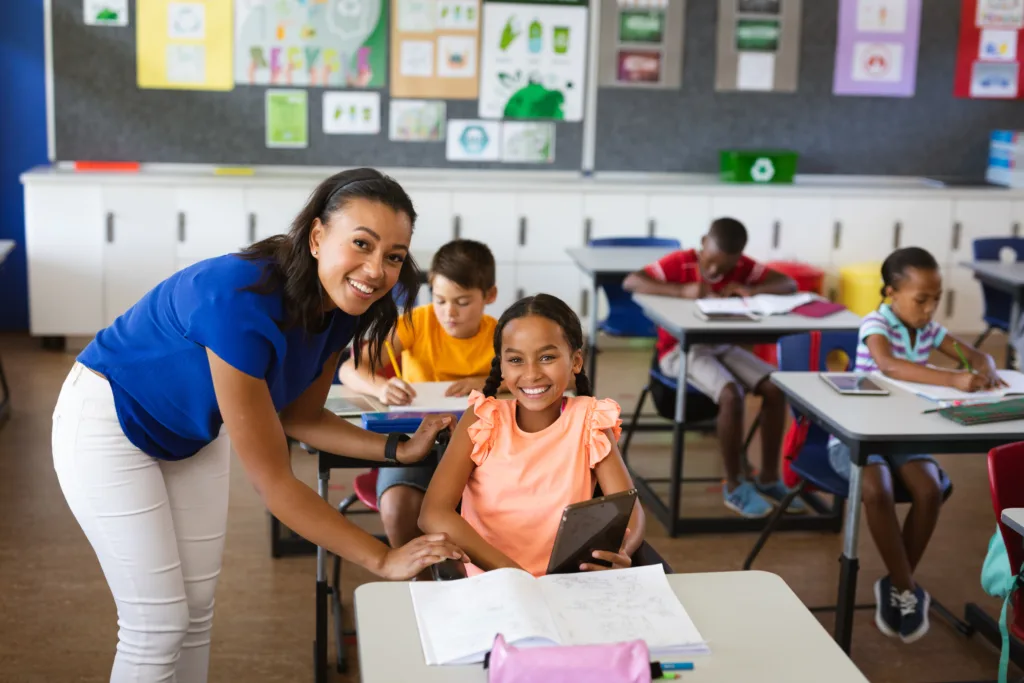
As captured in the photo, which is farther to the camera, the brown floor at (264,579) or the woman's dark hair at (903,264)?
the woman's dark hair at (903,264)

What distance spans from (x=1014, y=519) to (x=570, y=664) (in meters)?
1.04

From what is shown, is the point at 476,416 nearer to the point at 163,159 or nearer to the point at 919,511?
the point at 919,511

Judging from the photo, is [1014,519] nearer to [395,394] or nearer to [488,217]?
[395,394]

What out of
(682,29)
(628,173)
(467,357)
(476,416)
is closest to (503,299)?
(628,173)

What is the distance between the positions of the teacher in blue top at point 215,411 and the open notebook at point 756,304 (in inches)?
78.1

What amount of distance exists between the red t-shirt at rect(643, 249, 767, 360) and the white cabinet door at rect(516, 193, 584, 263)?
1.88 metres

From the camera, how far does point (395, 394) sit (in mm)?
2664

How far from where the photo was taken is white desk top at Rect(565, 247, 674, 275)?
4.55m

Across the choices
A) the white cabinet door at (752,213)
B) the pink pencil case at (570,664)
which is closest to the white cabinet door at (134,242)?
the white cabinet door at (752,213)

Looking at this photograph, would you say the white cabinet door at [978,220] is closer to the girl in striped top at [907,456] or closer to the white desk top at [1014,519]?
the girl in striped top at [907,456]

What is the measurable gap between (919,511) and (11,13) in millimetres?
5028

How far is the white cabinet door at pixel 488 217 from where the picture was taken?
6.02 m

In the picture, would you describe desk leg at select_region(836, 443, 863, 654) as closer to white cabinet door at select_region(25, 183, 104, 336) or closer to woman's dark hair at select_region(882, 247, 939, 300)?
woman's dark hair at select_region(882, 247, 939, 300)

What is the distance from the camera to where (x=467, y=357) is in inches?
119
